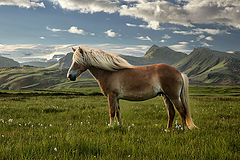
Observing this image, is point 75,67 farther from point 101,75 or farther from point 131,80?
point 131,80

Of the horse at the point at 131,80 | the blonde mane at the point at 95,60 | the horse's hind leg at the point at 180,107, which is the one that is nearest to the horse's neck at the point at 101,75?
the horse at the point at 131,80

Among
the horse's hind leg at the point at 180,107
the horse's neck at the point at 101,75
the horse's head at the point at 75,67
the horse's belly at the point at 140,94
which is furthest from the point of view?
the horse's neck at the point at 101,75

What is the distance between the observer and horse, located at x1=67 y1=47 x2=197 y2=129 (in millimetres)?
6977

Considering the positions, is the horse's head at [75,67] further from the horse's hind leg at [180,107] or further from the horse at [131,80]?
the horse's hind leg at [180,107]

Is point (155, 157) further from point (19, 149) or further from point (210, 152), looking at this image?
point (19, 149)

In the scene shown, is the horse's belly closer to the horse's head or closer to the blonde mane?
the blonde mane

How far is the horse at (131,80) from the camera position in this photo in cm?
698

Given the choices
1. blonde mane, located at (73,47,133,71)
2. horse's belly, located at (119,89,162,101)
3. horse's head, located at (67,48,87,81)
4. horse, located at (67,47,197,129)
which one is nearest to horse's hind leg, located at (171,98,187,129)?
horse, located at (67,47,197,129)

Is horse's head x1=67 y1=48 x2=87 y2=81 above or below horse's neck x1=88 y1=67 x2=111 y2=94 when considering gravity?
above

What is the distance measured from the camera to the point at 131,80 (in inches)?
276

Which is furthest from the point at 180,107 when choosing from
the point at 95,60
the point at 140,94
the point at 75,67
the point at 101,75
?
the point at 75,67

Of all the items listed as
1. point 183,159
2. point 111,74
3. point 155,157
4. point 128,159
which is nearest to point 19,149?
point 128,159

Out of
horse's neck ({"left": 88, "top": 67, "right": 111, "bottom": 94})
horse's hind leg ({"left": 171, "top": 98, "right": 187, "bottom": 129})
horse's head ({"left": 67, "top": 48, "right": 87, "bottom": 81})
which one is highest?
horse's head ({"left": 67, "top": 48, "right": 87, "bottom": 81})

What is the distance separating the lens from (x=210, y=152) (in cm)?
415
